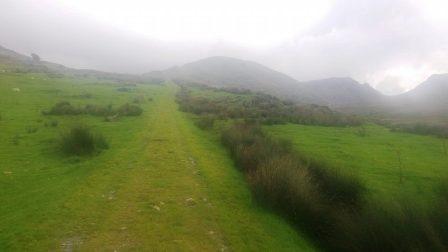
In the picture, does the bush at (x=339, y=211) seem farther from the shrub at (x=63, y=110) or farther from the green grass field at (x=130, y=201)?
the shrub at (x=63, y=110)

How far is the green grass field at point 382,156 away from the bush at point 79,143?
921 cm

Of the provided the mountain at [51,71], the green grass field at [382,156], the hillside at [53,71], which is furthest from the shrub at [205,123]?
the mountain at [51,71]

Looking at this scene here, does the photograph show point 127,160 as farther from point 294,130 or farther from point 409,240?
point 294,130

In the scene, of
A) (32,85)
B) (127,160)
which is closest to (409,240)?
(127,160)

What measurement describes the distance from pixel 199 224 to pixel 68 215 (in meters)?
3.10

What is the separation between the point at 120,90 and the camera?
45219mm

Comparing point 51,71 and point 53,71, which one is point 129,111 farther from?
point 53,71

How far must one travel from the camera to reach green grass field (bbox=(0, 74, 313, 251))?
788cm

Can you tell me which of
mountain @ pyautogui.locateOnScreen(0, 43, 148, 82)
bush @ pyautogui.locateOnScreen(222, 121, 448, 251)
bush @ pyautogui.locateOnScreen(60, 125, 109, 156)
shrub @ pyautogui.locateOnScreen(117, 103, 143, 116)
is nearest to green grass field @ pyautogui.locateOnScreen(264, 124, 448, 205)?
bush @ pyautogui.locateOnScreen(222, 121, 448, 251)

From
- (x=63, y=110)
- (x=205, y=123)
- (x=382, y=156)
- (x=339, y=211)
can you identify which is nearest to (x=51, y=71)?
(x=63, y=110)

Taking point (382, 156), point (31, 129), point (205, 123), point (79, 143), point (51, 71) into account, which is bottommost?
point (51, 71)

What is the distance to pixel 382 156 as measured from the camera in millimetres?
18891

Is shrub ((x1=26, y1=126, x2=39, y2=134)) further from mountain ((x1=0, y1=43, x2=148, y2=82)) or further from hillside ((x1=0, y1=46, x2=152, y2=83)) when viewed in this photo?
mountain ((x1=0, y1=43, x2=148, y2=82))

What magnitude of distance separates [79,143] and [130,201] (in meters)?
6.18
